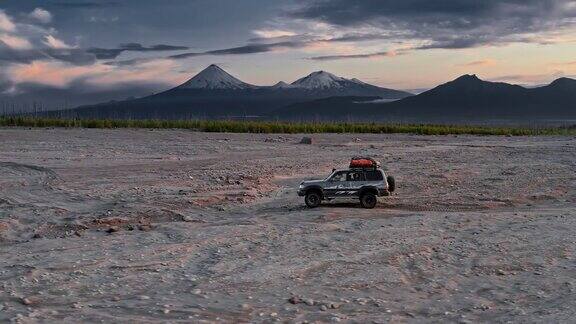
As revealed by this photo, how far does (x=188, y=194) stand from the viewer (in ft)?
74.7

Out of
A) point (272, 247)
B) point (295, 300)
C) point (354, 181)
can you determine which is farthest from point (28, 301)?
point (354, 181)

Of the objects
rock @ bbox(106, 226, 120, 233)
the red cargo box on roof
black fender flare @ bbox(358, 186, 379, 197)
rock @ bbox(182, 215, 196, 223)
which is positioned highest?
the red cargo box on roof

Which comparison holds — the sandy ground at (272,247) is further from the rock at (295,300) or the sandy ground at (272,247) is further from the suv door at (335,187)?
the suv door at (335,187)

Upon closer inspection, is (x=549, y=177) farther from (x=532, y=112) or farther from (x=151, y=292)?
(x=532, y=112)

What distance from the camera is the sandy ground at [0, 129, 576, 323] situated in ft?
37.9

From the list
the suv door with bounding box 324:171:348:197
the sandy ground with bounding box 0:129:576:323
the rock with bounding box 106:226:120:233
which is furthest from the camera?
the suv door with bounding box 324:171:348:197

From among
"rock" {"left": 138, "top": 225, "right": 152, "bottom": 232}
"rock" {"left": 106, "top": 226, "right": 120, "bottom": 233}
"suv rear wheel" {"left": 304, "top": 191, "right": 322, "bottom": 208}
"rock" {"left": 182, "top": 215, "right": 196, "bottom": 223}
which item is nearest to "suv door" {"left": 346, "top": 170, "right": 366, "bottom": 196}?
"suv rear wheel" {"left": 304, "top": 191, "right": 322, "bottom": 208}

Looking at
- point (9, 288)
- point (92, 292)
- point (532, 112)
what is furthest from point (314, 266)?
point (532, 112)

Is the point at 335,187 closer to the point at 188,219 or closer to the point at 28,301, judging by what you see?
the point at 188,219

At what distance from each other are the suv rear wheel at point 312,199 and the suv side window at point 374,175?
1.45 metres

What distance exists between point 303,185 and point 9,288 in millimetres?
9966

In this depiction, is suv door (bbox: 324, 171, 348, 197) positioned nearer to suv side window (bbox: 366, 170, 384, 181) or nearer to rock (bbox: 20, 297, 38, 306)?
suv side window (bbox: 366, 170, 384, 181)

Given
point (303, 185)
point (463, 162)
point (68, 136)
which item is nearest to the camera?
point (303, 185)

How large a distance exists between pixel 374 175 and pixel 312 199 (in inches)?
71.9
